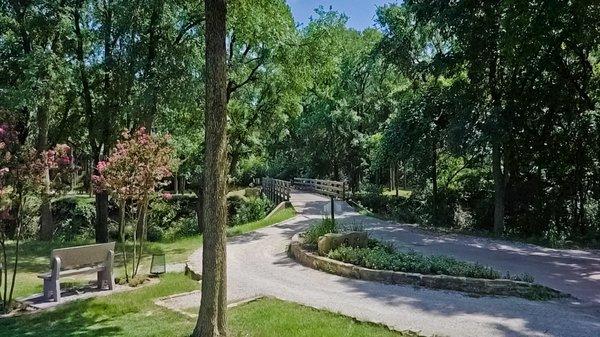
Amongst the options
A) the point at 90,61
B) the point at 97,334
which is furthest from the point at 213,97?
the point at 90,61

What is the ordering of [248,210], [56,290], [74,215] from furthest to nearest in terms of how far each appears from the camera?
[248,210] → [74,215] → [56,290]

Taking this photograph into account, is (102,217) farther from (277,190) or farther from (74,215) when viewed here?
(277,190)

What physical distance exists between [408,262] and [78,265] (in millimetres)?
5974

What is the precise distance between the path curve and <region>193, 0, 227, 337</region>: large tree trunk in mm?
2123

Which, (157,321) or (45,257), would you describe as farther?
(45,257)

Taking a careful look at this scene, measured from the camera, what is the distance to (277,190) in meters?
28.7

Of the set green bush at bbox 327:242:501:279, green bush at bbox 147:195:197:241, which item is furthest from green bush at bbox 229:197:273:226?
green bush at bbox 327:242:501:279

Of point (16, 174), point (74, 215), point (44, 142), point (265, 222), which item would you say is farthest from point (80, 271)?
point (74, 215)

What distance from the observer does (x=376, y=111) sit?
3142 centimetres

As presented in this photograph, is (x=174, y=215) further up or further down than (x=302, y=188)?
further down

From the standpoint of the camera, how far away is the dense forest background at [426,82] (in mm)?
14297

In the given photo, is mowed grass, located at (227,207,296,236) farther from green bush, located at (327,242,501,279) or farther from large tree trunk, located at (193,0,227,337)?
large tree trunk, located at (193,0,227,337)

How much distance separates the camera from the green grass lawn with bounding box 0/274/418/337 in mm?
6414

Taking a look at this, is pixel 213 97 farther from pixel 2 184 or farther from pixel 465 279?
pixel 465 279
